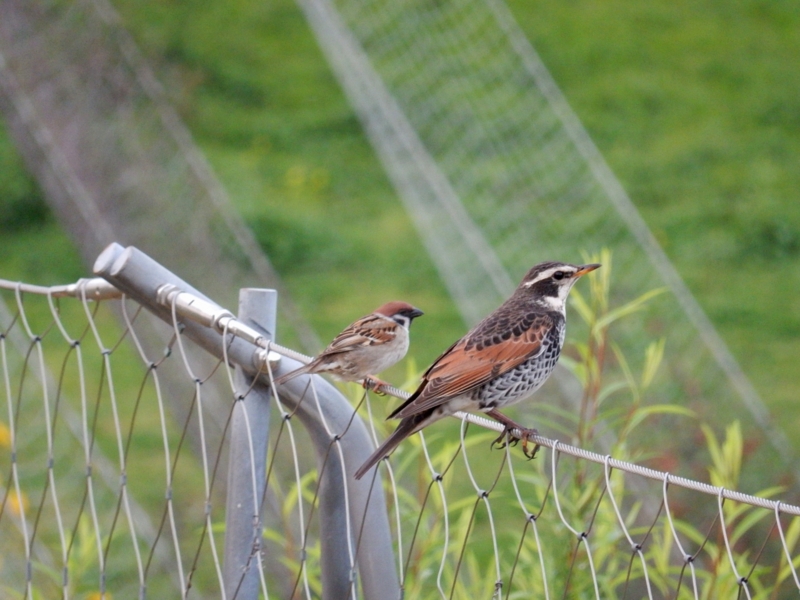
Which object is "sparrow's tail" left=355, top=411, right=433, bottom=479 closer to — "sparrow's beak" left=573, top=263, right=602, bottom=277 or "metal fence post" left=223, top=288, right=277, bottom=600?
"metal fence post" left=223, top=288, right=277, bottom=600

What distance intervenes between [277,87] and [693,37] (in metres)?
4.25

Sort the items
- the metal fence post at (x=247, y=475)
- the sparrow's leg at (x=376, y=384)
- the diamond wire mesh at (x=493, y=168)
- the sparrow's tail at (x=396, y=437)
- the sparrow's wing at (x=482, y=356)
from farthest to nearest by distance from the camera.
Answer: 1. the diamond wire mesh at (x=493, y=168)
2. the sparrow's leg at (x=376, y=384)
3. the sparrow's wing at (x=482, y=356)
4. the metal fence post at (x=247, y=475)
5. the sparrow's tail at (x=396, y=437)

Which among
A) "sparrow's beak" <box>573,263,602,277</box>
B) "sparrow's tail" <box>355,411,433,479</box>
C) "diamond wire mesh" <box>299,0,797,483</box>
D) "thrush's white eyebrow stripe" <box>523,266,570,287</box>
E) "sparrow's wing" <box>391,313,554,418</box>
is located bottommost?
"sparrow's tail" <box>355,411,433,479</box>

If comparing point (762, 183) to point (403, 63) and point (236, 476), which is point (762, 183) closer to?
point (403, 63)

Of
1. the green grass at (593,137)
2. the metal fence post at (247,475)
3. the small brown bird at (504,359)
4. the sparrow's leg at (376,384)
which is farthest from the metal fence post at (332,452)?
the green grass at (593,137)

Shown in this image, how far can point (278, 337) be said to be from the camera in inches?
275

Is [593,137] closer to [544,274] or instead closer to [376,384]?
[544,274]

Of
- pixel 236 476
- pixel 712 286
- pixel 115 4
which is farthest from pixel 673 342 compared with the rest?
pixel 115 4

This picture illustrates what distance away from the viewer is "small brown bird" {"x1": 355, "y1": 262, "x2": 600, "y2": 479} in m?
2.77

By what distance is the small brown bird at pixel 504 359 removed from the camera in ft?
9.07

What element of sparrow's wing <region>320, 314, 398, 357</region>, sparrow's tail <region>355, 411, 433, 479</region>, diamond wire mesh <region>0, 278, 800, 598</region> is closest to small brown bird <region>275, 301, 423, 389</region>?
sparrow's wing <region>320, 314, 398, 357</region>

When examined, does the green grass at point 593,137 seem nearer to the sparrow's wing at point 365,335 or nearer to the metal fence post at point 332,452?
the sparrow's wing at point 365,335

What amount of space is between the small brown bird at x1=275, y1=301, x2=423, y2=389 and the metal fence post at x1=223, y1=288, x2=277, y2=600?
0.44 m

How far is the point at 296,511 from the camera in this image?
4.88m
